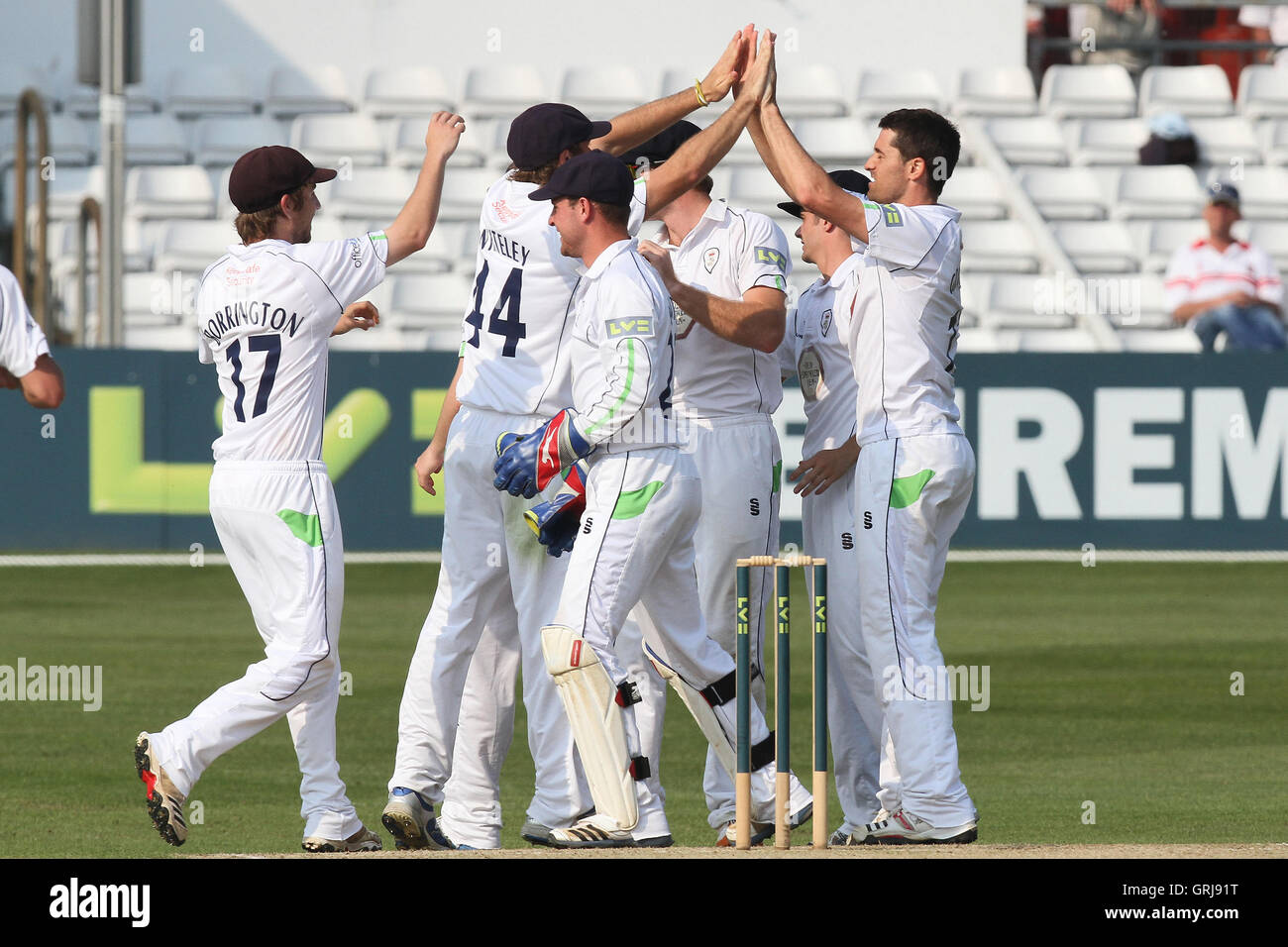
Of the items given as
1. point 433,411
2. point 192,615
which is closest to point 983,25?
point 433,411

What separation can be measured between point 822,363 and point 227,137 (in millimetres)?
15883

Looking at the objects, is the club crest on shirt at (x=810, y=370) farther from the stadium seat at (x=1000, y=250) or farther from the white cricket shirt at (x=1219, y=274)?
the stadium seat at (x=1000, y=250)

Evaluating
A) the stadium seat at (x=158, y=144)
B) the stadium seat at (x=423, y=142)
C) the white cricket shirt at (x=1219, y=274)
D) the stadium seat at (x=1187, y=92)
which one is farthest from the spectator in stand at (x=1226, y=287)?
the stadium seat at (x=158, y=144)

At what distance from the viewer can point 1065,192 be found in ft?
69.5

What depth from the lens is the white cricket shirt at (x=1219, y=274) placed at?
58.7 ft

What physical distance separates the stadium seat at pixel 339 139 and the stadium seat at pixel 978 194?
18.9 ft

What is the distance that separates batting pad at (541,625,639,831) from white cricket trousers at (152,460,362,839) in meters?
0.87

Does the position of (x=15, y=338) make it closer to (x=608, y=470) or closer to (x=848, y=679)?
(x=608, y=470)

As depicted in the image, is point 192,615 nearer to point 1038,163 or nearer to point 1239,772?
point 1239,772

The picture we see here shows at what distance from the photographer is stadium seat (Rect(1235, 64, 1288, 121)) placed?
73.9 ft

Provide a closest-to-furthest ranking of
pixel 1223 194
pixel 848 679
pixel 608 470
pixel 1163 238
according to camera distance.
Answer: pixel 608 470 < pixel 848 679 < pixel 1223 194 < pixel 1163 238

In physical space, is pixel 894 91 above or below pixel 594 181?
above

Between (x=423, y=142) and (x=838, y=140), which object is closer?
(x=838, y=140)

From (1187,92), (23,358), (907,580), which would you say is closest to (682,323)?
(907,580)
